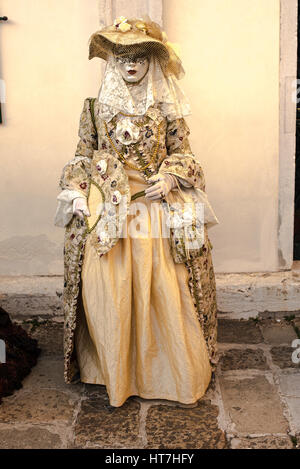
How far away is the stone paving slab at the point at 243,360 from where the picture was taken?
3414 millimetres

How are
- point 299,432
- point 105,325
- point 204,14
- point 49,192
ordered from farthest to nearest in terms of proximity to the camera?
point 49,192, point 204,14, point 105,325, point 299,432

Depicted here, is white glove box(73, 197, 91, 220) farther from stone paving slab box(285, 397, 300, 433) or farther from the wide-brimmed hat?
stone paving slab box(285, 397, 300, 433)

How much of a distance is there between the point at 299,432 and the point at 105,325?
1008 mm

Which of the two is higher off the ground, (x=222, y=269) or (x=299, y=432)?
(x=222, y=269)

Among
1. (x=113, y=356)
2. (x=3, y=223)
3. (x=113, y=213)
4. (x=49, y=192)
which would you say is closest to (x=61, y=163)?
(x=49, y=192)

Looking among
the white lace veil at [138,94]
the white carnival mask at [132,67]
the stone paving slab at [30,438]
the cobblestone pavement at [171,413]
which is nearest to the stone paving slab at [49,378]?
the cobblestone pavement at [171,413]

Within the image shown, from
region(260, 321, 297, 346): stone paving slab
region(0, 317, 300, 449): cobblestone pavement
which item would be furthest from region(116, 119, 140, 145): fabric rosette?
region(260, 321, 297, 346): stone paving slab

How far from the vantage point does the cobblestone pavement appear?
8.98 ft

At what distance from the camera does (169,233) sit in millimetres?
2926

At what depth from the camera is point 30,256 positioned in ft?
13.5

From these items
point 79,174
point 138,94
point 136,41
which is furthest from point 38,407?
point 136,41

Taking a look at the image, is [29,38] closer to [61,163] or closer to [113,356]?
[61,163]

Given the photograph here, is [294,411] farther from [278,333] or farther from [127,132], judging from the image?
[127,132]

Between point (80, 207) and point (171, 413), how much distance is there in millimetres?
1077
